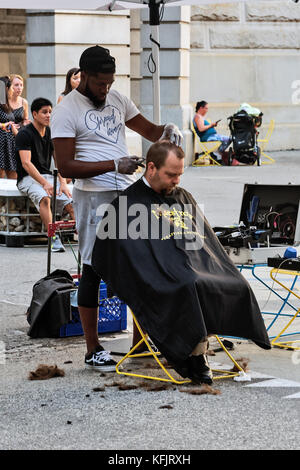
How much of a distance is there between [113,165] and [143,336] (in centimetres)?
94

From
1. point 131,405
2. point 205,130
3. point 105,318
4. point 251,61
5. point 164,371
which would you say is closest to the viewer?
point 131,405

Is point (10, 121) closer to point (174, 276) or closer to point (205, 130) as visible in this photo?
point (205, 130)

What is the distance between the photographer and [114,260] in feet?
18.1

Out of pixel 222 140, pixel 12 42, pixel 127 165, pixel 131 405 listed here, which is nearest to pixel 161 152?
pixel 127 165

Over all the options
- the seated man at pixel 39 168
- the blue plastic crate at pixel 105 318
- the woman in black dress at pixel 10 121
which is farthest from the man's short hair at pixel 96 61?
the woman in black dress at pixel 10 121

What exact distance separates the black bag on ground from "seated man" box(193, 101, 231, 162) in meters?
11.8

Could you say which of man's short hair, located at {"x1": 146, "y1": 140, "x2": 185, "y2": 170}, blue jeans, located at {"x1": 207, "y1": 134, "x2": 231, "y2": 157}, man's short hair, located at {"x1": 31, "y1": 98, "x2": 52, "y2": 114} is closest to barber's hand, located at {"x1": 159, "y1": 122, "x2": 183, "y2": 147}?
man's short hair, located at {"x1": 146, "y1": 140, "x2": 185, "y2": 170}

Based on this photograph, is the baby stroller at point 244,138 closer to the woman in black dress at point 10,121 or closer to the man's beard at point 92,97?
the woman in black dress at point 10,121

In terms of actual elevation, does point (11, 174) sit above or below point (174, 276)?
below

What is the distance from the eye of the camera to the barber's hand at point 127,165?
5527mm

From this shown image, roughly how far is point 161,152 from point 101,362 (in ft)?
3.98

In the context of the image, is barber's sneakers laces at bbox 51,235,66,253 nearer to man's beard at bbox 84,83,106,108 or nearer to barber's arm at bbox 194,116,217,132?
man's beard at bbox 84,83,106,108

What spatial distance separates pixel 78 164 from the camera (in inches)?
223
